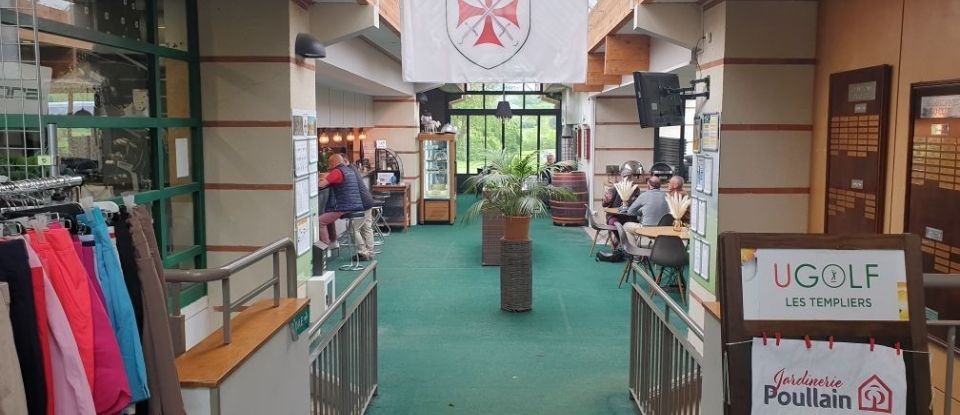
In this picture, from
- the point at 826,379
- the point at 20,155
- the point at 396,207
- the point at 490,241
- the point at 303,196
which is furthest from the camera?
the point at 396,207

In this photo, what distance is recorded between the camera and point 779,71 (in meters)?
4.70

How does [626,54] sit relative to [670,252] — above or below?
above

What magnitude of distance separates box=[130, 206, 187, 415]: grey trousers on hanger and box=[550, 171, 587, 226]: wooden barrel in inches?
432

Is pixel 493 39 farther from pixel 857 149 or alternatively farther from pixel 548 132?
pixel 548 132

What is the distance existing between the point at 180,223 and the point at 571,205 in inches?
366

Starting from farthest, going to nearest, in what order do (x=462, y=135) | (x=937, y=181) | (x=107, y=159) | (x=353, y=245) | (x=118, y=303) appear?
(x=462, y=135)
(x=353, y=245)
(x=107, y=159)
(x=937, y=181)
(x=118, y=303)

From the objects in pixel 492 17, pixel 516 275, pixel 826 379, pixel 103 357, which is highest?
pixel 492 17

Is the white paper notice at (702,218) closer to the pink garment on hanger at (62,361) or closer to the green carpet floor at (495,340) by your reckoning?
the green carpet floor at (495,340)

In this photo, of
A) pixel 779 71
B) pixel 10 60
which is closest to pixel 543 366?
pixel 779 71

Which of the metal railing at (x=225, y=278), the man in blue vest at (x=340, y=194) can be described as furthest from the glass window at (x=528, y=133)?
the metal railing at (x=225, y=278)

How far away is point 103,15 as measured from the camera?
3756 mm

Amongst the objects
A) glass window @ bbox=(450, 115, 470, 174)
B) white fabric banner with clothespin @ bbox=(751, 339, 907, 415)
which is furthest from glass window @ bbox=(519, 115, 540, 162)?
white fabric banner with clothespin @ bbox=(751, 339, 907, 415)

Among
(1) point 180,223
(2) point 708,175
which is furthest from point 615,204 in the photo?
(1) point 180,223

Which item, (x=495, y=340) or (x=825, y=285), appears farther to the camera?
(x=495, y=340)
